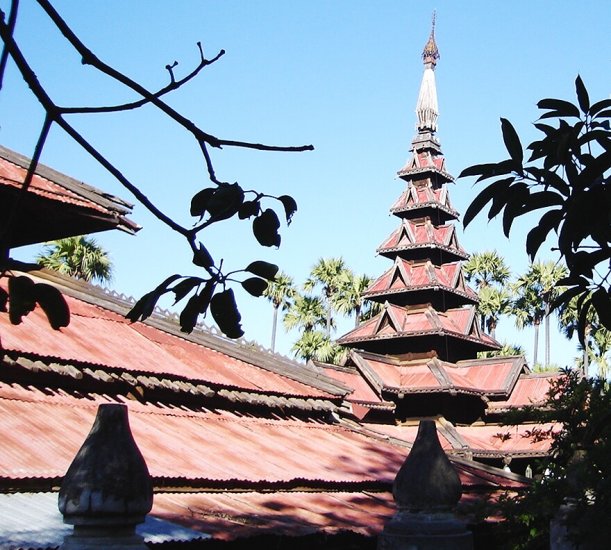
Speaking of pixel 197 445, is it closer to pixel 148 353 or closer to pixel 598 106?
pixel 148 353

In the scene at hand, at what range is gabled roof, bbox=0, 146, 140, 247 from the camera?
813 centimetres

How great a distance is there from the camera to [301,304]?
A: 129 feet

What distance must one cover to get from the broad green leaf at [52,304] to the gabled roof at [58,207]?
6.14 m

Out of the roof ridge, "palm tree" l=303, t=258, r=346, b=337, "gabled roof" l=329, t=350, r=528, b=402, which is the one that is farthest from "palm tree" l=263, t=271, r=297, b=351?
the roof ridge

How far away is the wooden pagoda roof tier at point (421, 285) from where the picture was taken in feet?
87.4

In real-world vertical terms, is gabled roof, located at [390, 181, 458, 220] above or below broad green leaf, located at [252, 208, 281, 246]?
above

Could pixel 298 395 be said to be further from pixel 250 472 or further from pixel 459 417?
pixel 459 417

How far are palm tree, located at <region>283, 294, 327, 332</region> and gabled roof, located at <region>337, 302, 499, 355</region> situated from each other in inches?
433

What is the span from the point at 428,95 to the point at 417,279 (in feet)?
28.8

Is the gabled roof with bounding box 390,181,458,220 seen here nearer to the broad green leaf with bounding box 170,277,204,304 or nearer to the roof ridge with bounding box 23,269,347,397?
the roof ridge with bounding box 23,269,347,397

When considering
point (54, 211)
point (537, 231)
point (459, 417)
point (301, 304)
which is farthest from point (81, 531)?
point (301, 304)

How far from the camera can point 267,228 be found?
7.21 ft

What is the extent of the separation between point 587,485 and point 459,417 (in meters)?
19.7

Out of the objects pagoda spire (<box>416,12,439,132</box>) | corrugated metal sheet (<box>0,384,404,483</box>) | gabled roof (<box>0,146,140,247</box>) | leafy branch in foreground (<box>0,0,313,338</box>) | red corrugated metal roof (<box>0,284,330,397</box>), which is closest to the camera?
leafy branch in foreground (<box>0,0,313,338</box>)
